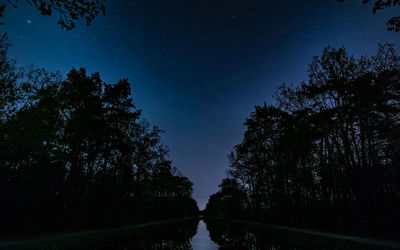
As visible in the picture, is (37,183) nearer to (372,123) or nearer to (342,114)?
(342,114)

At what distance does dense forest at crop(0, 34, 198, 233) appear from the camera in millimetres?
16031

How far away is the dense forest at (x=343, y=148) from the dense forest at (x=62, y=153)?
63.1ft

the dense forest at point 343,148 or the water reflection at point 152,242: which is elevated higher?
the dense forest at point 343,148

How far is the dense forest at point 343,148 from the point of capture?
50.3 feet

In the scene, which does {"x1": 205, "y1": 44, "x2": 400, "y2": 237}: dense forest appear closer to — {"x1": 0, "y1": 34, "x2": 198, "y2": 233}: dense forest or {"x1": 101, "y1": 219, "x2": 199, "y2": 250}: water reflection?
{"x1": 101, "y1": 219, "x2": 199, "y2": 250}: water reflection

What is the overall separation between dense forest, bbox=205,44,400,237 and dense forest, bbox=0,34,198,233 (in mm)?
19224

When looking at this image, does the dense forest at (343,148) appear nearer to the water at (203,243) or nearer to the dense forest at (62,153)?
the water at (203,243)

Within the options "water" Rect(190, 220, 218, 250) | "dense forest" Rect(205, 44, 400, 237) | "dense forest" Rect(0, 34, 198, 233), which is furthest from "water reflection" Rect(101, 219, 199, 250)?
"dense forest" Rect(205, 44, 400, 237)

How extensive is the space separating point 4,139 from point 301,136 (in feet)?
88.7

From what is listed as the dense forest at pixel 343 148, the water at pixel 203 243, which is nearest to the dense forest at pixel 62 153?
the water at pixel 203 243

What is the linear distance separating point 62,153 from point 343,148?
28404 mm

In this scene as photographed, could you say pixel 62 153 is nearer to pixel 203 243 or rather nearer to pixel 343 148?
pixel 203 243

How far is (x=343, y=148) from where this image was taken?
835 inches

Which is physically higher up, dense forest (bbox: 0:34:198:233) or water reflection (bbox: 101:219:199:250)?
dense forest (bbox: 0:34:198:233)
